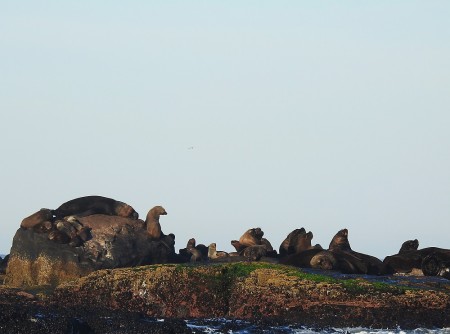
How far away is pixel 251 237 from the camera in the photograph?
3341 centimetres

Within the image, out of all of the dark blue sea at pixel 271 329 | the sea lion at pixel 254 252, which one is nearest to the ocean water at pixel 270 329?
the dark blue sea at pixel 271 329

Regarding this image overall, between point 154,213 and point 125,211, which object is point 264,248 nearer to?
point 154,213

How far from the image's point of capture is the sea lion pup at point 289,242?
31781mm

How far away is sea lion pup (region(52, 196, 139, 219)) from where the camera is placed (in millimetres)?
30453

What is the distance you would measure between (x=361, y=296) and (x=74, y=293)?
23.3 ft

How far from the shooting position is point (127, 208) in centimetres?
3061

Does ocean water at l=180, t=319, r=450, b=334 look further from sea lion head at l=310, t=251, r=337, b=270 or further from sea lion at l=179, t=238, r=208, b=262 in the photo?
sea lion at l=179, t=238, r=208, b=262

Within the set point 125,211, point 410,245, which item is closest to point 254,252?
point 125,211

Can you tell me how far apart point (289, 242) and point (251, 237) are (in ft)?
5.49

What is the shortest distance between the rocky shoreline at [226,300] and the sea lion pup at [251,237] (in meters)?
8.11

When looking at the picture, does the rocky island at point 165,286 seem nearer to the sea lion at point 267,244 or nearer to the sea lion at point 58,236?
the sea lion at point 58,236

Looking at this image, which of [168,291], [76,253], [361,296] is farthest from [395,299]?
[76,253]

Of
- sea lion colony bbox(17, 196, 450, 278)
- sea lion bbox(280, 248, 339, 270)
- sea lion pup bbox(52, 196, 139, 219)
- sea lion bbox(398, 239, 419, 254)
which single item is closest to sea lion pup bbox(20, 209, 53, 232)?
sea lion colony bbox(17, 196, 450, 278)

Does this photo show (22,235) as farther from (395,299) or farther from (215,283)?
(395,299)
